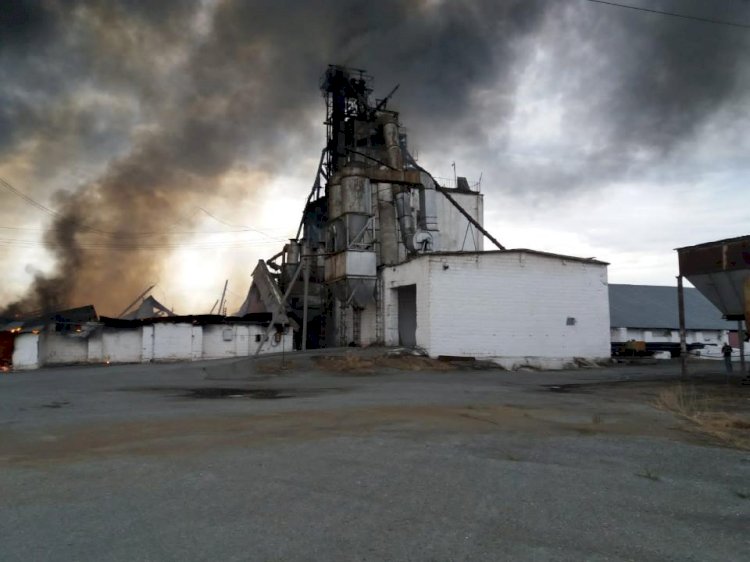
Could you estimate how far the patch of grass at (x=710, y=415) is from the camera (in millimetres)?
8953

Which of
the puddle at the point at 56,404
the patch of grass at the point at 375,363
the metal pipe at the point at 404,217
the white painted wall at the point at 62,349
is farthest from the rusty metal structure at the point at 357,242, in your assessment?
the puddle at the point at 56,404

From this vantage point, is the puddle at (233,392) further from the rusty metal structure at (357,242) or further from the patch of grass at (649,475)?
the rusty metal structure at (357,242)

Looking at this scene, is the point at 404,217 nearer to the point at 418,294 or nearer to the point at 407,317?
the point at 407,317

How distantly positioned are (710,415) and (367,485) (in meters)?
8.45

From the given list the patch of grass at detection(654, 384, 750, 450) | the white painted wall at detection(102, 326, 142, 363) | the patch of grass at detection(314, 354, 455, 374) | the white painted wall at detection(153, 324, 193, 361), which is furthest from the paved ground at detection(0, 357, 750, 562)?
the white painted wall at detection(102, 326, 142, 363)

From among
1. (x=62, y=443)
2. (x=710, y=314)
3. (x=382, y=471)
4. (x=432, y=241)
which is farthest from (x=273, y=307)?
(x=710, y=314)

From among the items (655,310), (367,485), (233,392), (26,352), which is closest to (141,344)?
(26,352)

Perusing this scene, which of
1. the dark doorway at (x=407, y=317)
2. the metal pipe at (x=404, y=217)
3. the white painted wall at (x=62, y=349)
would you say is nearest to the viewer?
the white painted wall at (x=62, y=349)

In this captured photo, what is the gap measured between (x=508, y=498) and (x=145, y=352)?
28424 millimetres

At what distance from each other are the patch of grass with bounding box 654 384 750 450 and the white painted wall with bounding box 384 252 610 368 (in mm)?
11982

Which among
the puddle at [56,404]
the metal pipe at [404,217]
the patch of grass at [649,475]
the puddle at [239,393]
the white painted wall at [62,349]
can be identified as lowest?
the puddle at [239,393]

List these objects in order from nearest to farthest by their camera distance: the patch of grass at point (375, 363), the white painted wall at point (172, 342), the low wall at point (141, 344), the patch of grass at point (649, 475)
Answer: the patch of grass at point (649, 475) → the patch of grass at point (375, 363) → the low wall at point (141, 344) → the white painted wall at point (172, 342)

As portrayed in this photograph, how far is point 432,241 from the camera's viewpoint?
3281 cm

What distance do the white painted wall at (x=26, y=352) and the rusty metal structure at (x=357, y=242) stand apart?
12.2 metres
